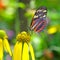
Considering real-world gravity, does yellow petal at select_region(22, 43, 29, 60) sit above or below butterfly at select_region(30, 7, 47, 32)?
below

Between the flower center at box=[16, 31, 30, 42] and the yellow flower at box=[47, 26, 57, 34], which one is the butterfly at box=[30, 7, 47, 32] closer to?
the flower center at box=[16, 31, 30, 42]

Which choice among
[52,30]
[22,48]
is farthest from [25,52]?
[52,30]

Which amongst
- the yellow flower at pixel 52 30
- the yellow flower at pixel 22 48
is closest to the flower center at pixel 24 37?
the yellow flower at pixel 22 48

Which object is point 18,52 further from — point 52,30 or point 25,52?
point 52,30

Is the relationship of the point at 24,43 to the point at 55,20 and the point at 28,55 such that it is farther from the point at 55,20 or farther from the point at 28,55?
the point at 55,20

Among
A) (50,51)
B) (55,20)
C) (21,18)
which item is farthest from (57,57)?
(21,18)

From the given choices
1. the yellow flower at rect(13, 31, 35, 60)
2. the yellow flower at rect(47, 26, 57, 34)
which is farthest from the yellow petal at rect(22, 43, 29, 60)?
the yellow flower at rect(47, 26, 57, 34)
